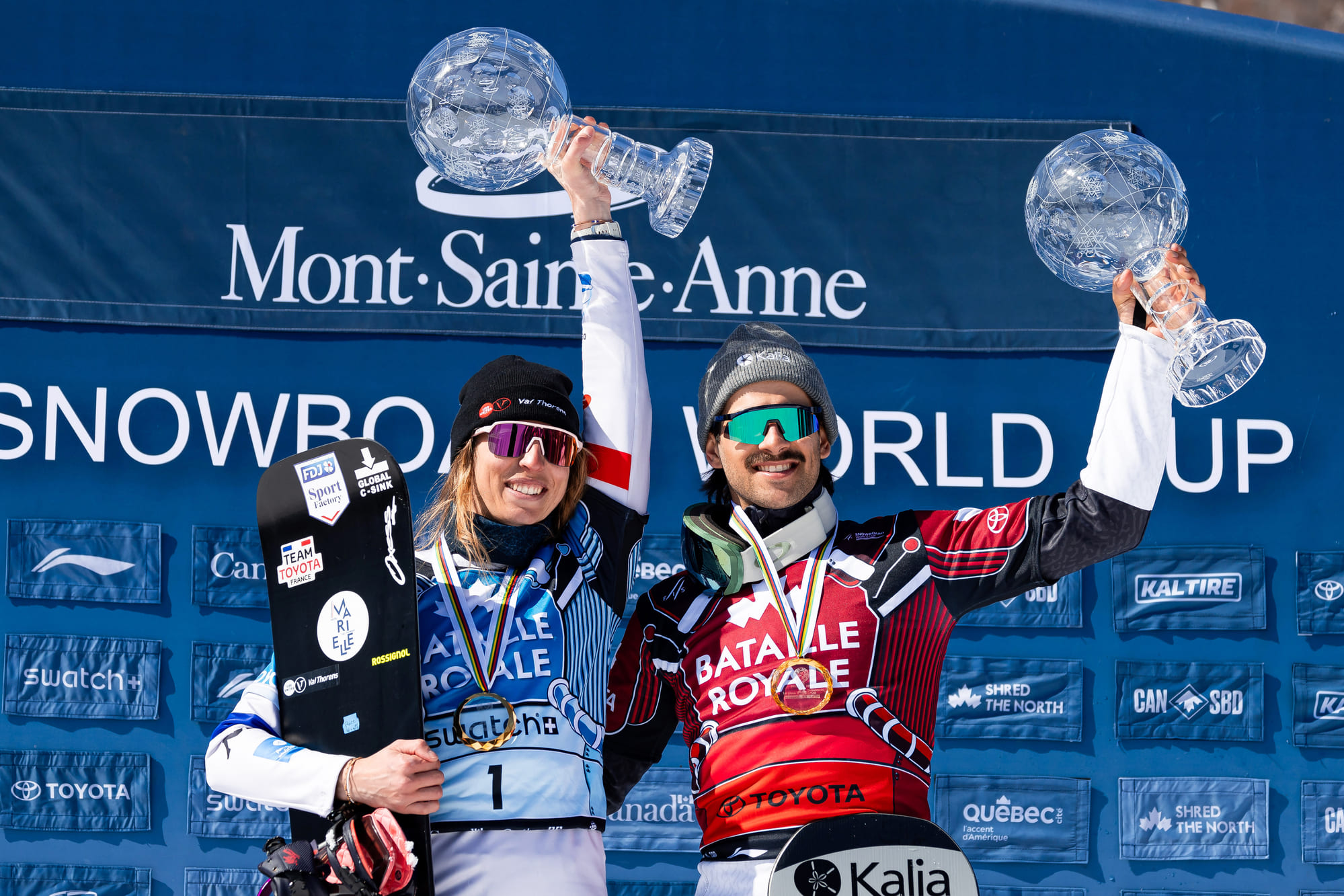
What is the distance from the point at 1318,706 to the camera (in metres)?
3.84

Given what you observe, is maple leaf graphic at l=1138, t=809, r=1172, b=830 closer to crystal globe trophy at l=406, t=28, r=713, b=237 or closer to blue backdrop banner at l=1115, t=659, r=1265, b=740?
blue backdrop banner at l=1115, t=659, r=1265, b=740

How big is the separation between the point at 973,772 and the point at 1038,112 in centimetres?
205

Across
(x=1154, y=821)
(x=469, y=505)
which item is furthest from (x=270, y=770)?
(x=1154, y=821)

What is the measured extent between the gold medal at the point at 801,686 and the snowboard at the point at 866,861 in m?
0.19

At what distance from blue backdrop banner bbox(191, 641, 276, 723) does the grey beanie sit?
2.02 m

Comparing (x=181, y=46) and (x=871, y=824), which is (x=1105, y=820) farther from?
(x=181, y=46)

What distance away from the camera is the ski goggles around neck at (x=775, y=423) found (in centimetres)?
231

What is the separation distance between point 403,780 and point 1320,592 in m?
3.05

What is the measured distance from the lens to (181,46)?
13.3 feet

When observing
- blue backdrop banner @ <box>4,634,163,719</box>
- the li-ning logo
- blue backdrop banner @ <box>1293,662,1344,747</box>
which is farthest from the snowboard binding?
blue backdrop banner @ <box>1293,662,1344,747</box>

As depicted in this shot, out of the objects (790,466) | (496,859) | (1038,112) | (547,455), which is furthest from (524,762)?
(1038,112)

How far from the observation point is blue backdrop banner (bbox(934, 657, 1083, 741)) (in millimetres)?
3854

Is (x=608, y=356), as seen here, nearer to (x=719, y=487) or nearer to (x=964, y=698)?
(x=719, y=487)

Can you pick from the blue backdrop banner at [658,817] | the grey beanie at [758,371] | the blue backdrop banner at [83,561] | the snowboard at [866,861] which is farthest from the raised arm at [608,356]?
the blue backdrop banner at [83,561]
